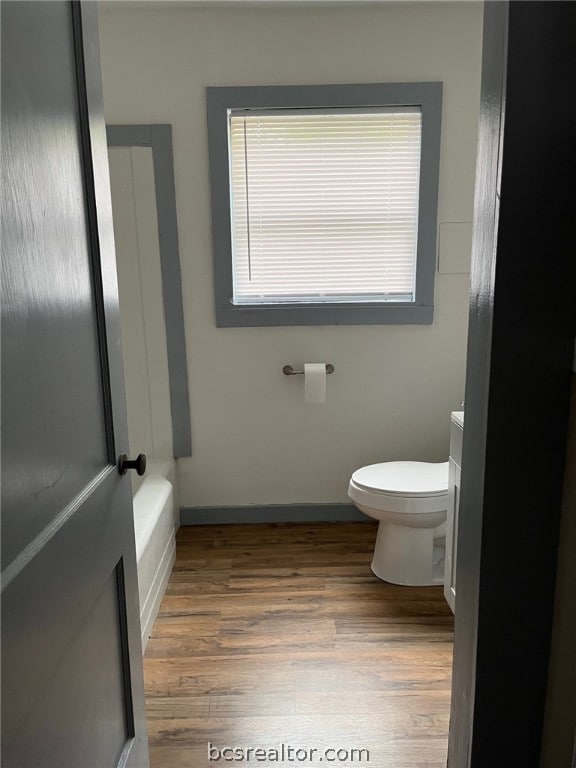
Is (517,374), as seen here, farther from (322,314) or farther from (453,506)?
(322,314)

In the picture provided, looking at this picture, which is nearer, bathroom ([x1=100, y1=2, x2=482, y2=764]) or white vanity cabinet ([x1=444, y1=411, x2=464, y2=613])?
white vanity cabinet ([x1=444, y1=411, x2=464, y2=613])

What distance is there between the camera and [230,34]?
2482 mm

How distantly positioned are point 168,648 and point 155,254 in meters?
1.70

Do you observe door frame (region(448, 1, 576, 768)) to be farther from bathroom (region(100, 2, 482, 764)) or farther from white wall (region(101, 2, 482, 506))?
white wall (region(101, 2, 482, 506))

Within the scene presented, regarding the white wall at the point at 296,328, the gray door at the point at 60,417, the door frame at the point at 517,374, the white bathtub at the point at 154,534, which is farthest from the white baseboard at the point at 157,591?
the door frame at the point at 517,374

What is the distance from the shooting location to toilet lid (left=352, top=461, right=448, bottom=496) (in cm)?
223

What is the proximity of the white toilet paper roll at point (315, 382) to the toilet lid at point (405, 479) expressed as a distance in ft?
1.45

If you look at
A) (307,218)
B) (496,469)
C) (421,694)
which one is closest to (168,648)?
(421,694)

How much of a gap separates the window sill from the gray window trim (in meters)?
0.22

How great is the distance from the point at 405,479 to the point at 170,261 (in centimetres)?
147

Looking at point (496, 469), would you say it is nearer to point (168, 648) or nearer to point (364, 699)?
point (364, 699)

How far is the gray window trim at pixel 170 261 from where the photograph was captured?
2549 millimetres


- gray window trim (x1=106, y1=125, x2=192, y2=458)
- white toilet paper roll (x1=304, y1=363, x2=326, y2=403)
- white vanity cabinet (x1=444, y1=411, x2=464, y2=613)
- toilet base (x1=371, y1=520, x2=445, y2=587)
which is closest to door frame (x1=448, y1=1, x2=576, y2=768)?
white vanity cabinet (x1=444, y1=411, x2=464, y2=613)

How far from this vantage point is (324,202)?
265 cm
